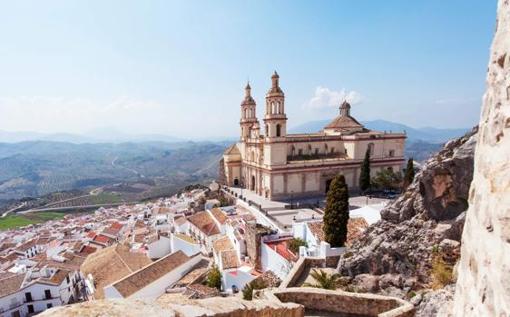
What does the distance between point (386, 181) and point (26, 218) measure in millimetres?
83613

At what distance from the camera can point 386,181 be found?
30.4 meters

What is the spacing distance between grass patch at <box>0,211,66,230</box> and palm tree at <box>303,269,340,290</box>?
A: 76.1 meters

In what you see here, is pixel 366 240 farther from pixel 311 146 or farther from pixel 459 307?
pixel 311 146

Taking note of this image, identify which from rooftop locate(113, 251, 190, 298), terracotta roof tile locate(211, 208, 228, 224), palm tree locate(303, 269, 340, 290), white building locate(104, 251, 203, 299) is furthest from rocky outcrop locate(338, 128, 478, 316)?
terracotta roof tile locate(211, 208, 228, 224)

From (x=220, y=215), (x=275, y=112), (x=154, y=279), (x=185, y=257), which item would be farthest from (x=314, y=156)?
(x=154, y=279)

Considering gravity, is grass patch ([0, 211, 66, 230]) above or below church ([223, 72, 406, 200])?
below

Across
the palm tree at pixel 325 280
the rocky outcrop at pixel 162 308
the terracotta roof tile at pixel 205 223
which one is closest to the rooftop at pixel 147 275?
→ the terracotta roof tile at pixel 205 223

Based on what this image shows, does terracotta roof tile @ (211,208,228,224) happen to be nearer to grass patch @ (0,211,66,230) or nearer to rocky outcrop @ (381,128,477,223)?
rocky outcrop @ (381,128,477,223)

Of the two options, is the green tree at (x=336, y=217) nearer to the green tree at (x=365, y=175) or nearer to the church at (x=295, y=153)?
the church at (x=295, y=153)

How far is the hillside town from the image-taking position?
1634cm

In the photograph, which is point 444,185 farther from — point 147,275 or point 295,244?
point 147,275

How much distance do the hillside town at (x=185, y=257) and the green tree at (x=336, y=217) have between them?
589 millimetres

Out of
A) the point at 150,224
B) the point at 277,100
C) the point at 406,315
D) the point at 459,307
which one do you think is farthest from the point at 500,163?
the point at 150,224

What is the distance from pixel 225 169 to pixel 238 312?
35031 millimetres
